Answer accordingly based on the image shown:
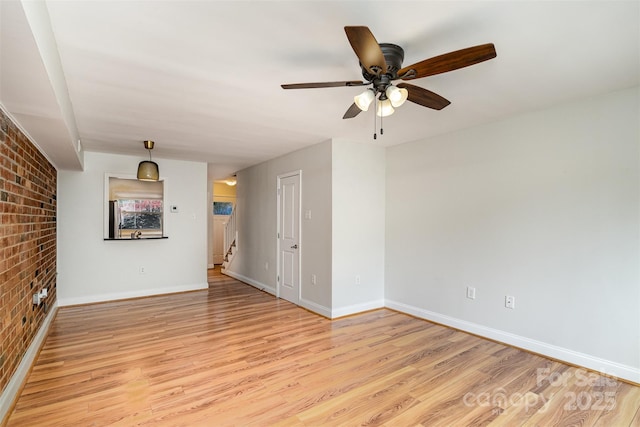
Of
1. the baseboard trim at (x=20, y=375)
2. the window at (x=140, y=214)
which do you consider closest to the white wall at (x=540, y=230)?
the baseboard trim at (x=20, y=375)

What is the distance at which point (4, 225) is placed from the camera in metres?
2.06

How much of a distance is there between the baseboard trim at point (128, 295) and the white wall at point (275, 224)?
40.7 inches

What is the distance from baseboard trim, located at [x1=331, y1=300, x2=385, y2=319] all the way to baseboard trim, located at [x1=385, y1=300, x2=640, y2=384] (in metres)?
0.50

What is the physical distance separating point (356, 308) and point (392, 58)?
3.17 metres

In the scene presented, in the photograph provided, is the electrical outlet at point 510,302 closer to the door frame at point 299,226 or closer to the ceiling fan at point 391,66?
the ceiling fan at point 391,66

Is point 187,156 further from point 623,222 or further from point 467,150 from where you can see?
point 623,222

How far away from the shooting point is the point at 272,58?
1.96m

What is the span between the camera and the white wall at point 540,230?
8.21 feet

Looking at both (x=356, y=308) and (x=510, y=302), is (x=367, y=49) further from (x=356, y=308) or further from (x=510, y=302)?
(x=356, y=308)

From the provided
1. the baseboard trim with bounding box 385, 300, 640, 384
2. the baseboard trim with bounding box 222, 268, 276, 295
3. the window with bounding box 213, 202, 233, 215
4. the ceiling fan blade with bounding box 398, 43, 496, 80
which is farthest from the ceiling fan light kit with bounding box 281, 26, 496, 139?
the window with bounding box 213, 202, 233, 215

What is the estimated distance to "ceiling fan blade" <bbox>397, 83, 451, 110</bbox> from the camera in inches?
76.9

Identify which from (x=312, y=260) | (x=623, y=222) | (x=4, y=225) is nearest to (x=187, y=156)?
(x=312, y=260)

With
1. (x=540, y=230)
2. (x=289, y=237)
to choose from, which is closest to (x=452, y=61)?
(x=540, y=230)

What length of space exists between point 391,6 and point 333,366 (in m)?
2.58
